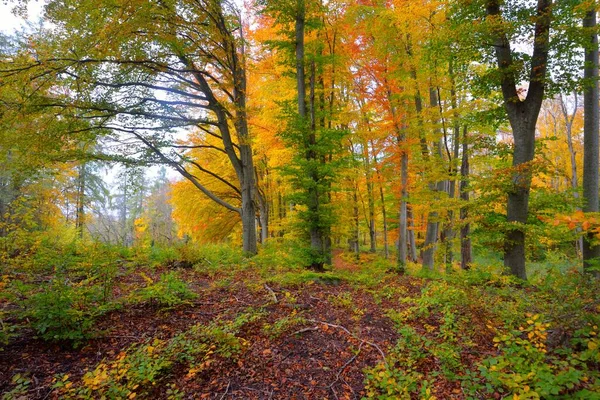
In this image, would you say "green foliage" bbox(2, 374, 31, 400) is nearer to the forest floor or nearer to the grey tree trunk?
the forest floor

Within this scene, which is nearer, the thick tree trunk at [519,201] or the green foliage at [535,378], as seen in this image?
the green foliage at [535,378]

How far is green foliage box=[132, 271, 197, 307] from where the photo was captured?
436 cm

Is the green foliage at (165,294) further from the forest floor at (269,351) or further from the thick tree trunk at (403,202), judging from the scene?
the thick tree trunk at (403,202)

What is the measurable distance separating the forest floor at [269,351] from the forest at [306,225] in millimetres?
27

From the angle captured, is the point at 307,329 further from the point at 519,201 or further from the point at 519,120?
the point at 519,120

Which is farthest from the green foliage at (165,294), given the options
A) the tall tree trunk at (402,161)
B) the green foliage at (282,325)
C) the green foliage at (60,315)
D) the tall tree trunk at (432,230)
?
the tall tree trunk at (432,230)

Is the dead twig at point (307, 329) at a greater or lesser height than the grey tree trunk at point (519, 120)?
lesser

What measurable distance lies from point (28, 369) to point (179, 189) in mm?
12158

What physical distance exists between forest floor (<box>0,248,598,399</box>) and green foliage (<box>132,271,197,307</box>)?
107 millimetres

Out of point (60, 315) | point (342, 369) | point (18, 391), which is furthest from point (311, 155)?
point (18, 391)

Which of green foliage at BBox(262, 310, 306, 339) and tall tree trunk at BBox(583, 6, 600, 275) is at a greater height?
tall tree trunk at BBox(583, 6, 600, 275)

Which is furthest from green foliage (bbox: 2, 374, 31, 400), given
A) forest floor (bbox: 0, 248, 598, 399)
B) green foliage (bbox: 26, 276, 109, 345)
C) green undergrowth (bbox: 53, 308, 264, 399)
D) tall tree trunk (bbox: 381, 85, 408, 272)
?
tall tree trunk (bbox: 381, 85, 408, 272)

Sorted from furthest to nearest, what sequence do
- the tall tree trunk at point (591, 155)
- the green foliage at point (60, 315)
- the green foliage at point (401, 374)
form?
the tall tree trunk at point (591, 155) → the green foliage at point (60, 315) → the green foliage at point (401, 374)

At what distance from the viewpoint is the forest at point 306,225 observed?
115 inches
